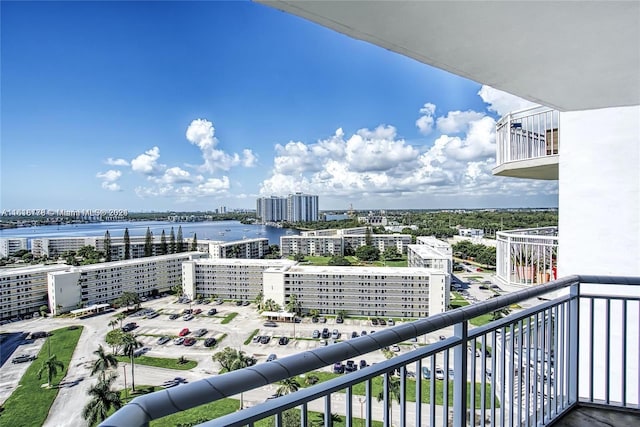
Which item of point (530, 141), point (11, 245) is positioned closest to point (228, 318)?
point (11, 245)

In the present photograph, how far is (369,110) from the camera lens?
33.1 meters

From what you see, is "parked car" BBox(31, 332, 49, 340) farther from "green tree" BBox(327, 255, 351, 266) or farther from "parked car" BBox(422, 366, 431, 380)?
"parked car" BBox(422, 366, 431, 380)

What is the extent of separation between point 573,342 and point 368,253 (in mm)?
14854

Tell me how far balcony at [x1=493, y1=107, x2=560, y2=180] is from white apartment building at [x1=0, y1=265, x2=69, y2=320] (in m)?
12.7

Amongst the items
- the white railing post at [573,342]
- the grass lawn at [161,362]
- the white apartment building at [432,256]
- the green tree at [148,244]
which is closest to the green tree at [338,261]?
the white apartment building at [432,256]

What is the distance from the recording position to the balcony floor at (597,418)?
70.6 inches

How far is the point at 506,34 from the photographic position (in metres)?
1.22

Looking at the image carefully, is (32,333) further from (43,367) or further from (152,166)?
(152,166)

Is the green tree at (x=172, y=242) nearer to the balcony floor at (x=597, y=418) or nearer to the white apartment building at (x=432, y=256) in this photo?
the white apartment building at (x=432, y=256)

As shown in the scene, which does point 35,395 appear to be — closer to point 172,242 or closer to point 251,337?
point 251,337

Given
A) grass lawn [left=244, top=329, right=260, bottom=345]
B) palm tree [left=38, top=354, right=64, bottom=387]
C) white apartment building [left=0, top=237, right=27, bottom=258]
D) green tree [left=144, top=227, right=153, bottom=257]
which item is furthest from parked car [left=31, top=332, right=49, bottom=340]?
green tree [left=144, top=227, right=153, bottom=257]

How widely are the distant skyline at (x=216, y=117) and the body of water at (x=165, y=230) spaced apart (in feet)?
4.07

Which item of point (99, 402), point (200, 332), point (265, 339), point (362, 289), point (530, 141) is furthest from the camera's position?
point (362, 289)

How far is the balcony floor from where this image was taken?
5.88ft
